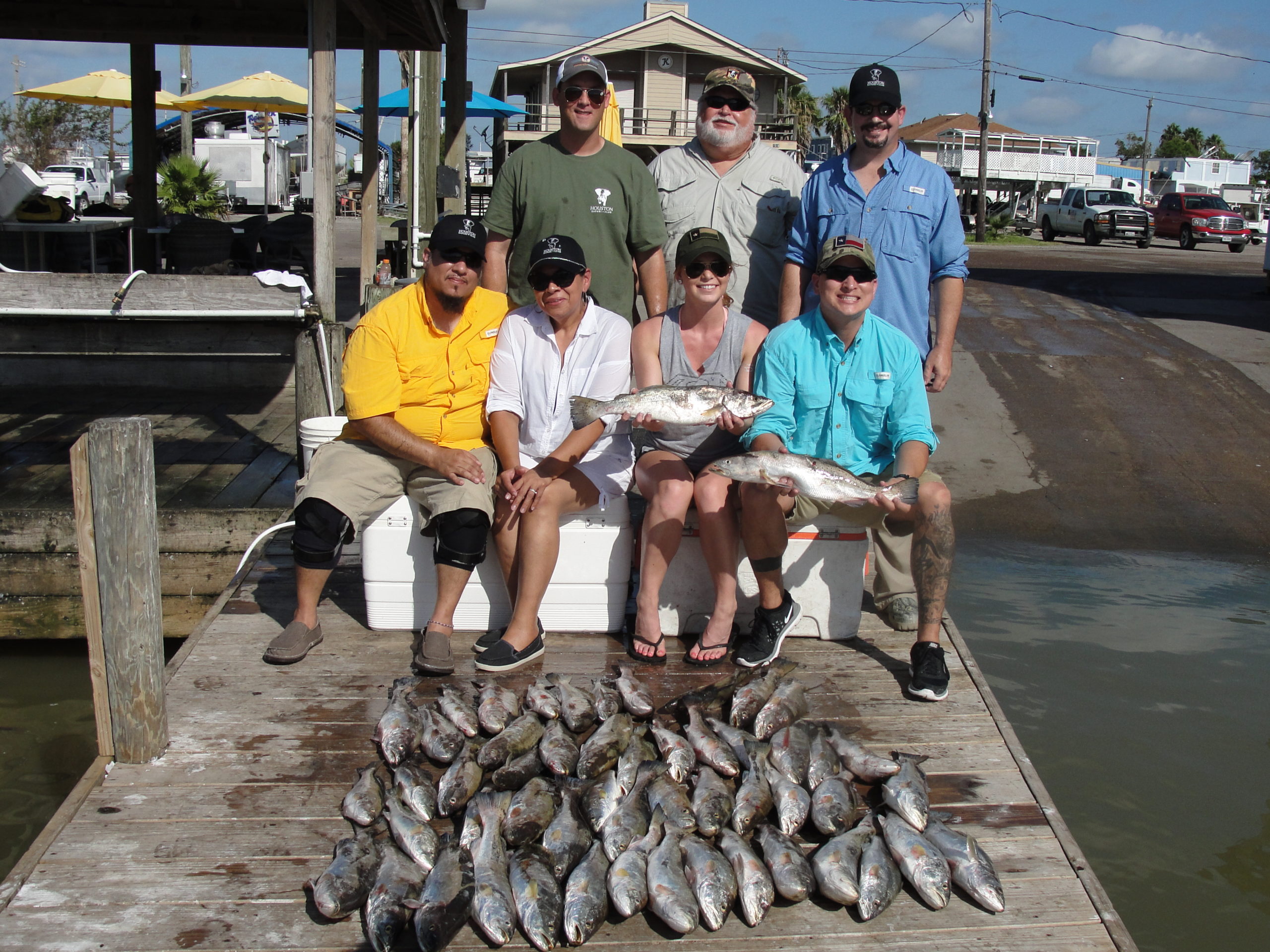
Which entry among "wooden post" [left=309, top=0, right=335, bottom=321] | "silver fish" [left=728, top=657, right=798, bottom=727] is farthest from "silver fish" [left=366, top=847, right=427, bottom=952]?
"wooden post" [left=309, top=0, right=335, bottom=321]

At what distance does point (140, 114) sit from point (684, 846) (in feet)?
31.6

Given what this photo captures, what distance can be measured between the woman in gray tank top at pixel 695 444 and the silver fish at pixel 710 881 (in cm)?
126

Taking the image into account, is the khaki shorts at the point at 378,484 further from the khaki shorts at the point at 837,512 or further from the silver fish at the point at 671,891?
the silver fish at the point at 671,891

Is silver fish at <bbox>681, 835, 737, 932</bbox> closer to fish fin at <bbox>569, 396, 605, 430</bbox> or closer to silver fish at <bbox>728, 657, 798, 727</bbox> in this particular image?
silver fish at <bbox>728, 657, 798, 727</bbox>

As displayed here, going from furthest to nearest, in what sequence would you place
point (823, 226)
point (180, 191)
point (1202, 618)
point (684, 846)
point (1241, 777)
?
point (180, 191), point (1202, 618), point (1241, 777), point (823, 226), point (684, 846)

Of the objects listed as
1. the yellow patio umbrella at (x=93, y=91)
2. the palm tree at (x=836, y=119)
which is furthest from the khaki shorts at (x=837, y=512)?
the palm tree at (x=836, y=119)

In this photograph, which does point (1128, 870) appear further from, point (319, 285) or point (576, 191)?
point (319, 285)

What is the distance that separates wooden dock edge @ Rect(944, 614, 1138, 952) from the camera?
105 inches

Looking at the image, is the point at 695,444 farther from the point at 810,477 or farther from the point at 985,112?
the point at 985,112

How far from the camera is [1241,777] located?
4.86 meters

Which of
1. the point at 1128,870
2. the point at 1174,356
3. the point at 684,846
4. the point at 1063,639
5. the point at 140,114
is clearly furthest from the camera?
the point at 1174,356

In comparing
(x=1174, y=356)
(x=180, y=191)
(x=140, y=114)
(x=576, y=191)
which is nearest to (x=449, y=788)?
(x=576, y=191)

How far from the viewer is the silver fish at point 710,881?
2633mm

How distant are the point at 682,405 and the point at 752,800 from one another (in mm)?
1438
